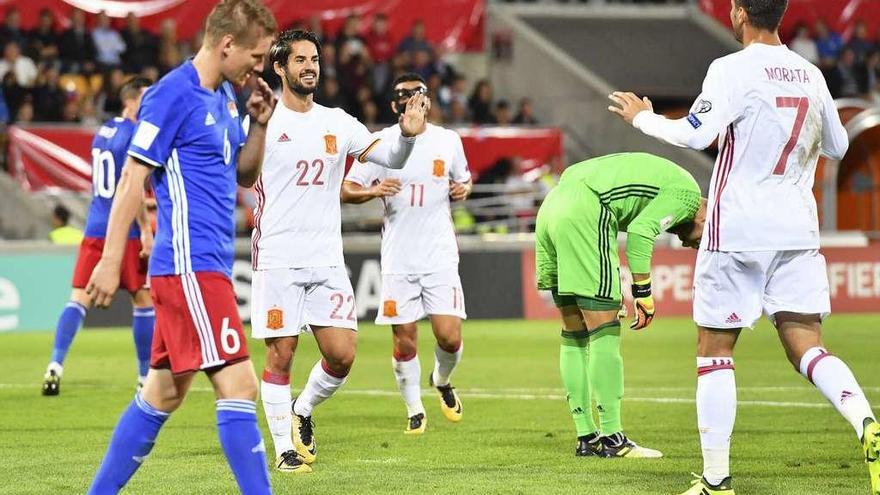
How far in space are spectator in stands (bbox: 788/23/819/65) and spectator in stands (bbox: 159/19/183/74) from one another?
41.9 ft

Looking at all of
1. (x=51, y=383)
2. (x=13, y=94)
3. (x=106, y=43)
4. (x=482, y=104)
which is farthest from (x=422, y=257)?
(x=482, y=104)

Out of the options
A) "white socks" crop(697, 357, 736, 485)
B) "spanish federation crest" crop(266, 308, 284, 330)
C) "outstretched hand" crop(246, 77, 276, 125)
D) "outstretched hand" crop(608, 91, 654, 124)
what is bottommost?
"white socks" crop(697, 357, 736, 485)

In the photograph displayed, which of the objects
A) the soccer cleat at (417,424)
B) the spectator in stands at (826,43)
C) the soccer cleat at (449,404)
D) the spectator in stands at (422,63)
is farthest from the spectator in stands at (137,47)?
the soccer cleat at (417,424)

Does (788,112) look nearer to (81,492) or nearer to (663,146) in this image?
(81,492)

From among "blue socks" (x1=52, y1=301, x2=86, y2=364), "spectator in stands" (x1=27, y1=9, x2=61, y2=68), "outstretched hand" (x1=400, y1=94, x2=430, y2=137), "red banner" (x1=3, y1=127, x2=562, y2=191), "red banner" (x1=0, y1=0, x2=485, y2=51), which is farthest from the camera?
"red banner" (x1=0, y1=0, x2=485, y2=51)

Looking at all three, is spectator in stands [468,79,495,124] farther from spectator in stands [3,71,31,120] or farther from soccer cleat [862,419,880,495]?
soccer cleat [862,419,880,495]

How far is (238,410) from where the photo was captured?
5.96 meters

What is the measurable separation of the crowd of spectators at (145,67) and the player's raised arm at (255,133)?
55.8ft

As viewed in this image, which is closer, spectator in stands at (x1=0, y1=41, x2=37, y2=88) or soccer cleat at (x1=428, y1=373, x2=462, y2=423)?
soccer cleat at (x1=428, y1=373, x2=462, y2=423)

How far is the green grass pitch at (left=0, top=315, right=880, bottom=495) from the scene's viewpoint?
25.1 ft

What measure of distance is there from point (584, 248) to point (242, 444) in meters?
3.23

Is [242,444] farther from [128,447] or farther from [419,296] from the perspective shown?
[419,296]

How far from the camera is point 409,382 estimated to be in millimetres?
10148

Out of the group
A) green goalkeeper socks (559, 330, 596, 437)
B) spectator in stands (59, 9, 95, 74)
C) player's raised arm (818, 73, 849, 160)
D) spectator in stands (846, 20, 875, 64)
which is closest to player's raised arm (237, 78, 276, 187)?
player's raised arm (818, 73, 849, 160)
